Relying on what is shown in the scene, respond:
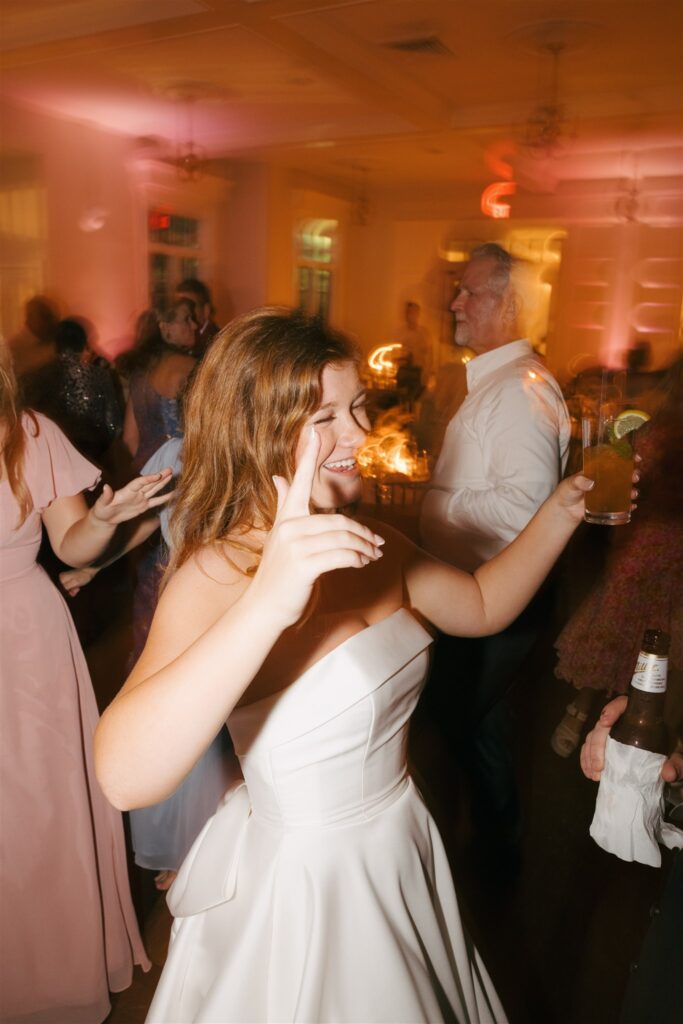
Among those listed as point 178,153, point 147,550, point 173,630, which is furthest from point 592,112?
point 173,630

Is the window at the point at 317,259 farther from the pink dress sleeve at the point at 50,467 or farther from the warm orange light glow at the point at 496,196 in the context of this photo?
the pink dress sleeve at the point at 50,467

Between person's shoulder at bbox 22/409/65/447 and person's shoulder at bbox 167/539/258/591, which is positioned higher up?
person's shoulder at bbox 22/409/65/447

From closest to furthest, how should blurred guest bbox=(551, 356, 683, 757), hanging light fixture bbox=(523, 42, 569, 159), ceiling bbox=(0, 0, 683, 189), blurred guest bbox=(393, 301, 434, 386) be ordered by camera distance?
blurred guest bbox=(551, 356, 683, 757) → ceiling bbox=(0, 0, 683, 189) → hanging light fixture bbox=(523, 42, 569, 159) → blurred guest bbox=(393, 301, 434, 386)

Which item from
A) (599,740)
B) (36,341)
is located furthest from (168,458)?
(36,341)

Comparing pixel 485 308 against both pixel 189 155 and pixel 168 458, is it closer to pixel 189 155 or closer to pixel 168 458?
pixel 168 458

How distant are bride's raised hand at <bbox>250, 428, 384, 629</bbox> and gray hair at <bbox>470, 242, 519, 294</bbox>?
1.51 m

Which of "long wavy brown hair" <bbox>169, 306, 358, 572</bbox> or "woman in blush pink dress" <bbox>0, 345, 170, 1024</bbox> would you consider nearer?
"long wavy brown hair" <bbox>169, 306, 358, 572</bbox>

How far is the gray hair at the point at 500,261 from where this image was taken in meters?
1.97

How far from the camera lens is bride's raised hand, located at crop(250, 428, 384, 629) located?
0.62 meters

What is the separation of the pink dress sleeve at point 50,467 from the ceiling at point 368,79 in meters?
2.84

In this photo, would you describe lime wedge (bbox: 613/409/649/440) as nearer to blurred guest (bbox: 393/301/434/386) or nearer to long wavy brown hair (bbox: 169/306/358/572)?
long wavy brown hair (bbox: 169/306/358/572)

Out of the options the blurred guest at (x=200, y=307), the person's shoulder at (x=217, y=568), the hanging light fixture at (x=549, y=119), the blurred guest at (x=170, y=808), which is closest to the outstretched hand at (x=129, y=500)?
the blurred guest at (x=170, y=808)

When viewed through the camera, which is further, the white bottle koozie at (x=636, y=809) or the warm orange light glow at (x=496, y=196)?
the warm orange light glow at (x=496, y=196)

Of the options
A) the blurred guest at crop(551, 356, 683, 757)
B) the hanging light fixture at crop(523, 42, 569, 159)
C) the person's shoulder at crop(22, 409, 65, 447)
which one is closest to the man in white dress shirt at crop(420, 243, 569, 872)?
the blurred guest at crop(551, 356, 683, 757)
